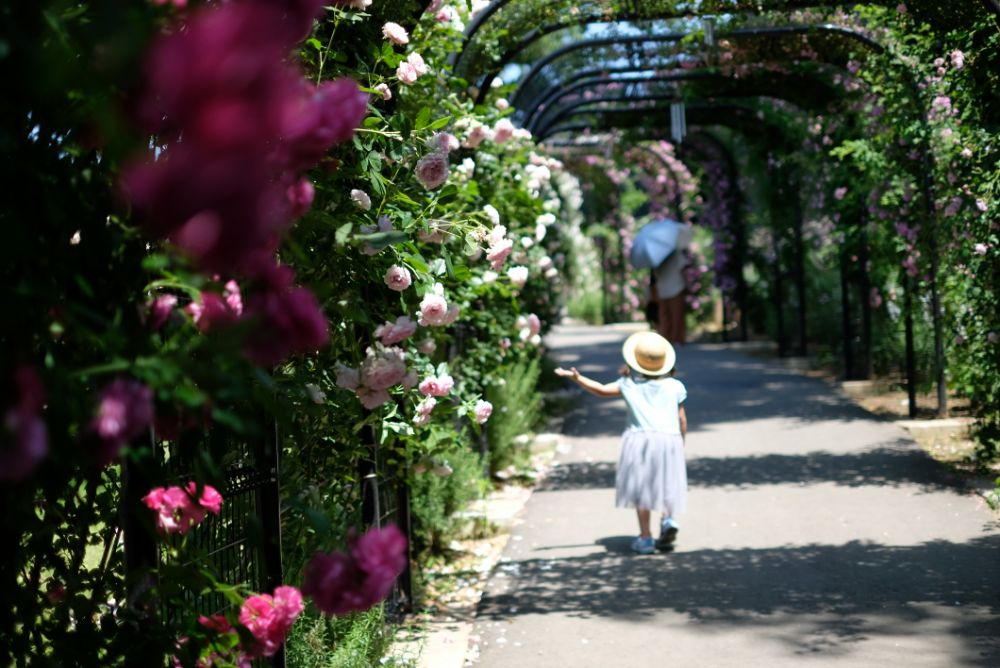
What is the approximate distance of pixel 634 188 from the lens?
3462 centimetres

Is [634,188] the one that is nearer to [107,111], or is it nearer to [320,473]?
[320,473]

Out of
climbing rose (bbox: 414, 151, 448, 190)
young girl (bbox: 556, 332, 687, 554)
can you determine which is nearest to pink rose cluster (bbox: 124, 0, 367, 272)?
climbing rose (bbox: 414, 151, 448, 190)

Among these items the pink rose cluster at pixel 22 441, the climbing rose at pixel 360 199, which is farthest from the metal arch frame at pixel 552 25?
the pink rose cluster at pixel 22 441

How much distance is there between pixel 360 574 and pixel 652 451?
17.9 ft

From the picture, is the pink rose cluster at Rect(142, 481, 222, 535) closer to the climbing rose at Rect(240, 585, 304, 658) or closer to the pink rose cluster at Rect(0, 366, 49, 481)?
the climbing rose at Rect(240, 585, 304, 658)

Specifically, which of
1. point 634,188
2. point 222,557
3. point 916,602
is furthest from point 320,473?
point 634,188

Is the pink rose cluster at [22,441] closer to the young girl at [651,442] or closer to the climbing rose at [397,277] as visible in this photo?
the climbing rose at [397,277]

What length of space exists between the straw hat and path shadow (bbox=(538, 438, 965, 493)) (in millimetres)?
2448

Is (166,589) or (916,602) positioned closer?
(166,589)

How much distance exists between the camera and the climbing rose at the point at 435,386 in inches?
193

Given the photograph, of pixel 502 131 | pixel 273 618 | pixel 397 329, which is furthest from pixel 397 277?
pixel 502 131

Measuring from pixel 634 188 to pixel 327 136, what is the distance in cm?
3351

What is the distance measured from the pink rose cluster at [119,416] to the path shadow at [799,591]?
4.22 metres

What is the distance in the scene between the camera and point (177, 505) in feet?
7.96
